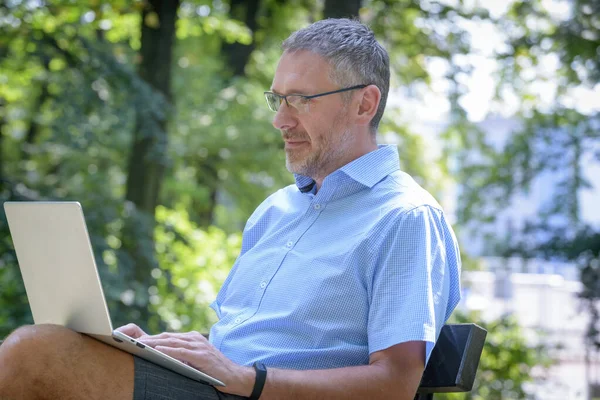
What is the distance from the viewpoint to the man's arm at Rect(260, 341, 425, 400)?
192 centimetres

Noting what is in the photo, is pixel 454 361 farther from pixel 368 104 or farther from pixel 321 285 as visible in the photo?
pixel 368 104

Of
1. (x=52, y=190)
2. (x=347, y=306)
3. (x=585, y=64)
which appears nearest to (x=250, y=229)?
(x=347, y=306)

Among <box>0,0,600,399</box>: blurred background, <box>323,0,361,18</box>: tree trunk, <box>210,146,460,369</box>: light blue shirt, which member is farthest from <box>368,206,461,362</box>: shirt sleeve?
<box>323,0,361,18</box>: tree trunk

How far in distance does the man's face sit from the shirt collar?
2.9 inches

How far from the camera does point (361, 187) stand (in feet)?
7.53

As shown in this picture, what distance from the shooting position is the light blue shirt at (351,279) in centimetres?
198

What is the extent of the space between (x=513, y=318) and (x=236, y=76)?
4.88 m

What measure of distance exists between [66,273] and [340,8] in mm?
4269

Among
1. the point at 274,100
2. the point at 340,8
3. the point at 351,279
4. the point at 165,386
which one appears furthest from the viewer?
the point at 340,8

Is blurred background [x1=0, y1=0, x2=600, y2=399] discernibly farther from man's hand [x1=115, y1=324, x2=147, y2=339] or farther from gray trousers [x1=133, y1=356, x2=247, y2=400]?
gray trousers [x1=133, y1=356, x2=247, y2=400]

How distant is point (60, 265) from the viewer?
1842 mm

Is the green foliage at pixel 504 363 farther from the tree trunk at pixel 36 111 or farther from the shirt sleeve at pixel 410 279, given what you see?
the shirt sleeve at pixel 410 279

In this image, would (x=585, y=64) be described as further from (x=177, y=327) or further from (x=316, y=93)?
(x=316, y=93)

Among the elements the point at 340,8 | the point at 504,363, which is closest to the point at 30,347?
the point at 340,8
